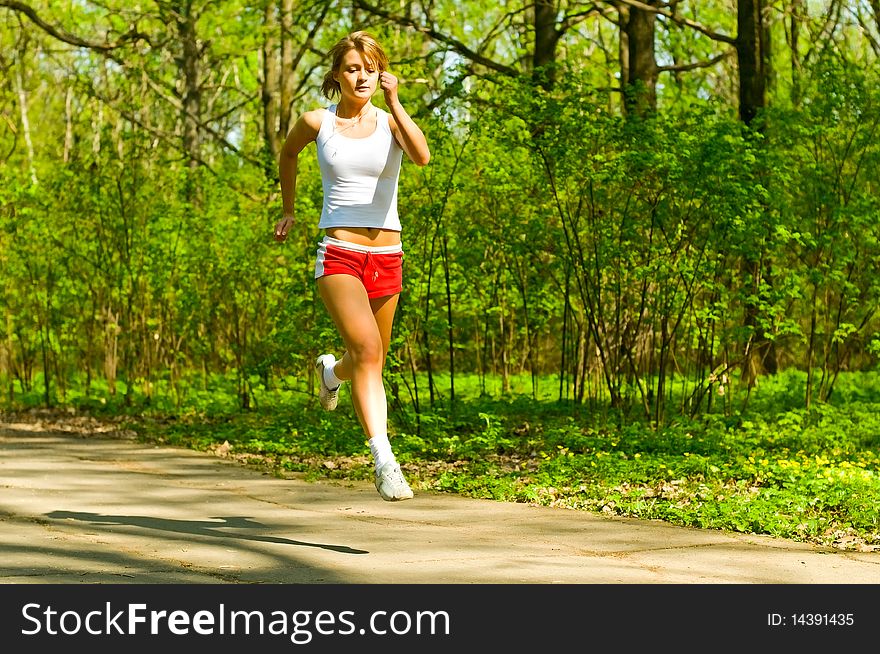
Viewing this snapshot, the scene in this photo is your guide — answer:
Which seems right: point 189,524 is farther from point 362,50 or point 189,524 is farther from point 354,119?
point 362,50

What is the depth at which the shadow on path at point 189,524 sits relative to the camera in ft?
19.5

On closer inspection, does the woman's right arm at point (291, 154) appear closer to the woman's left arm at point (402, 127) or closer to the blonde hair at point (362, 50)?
the blonde hair at point (362, 50)

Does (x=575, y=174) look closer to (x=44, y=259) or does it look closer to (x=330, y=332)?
(x=330, y=332)

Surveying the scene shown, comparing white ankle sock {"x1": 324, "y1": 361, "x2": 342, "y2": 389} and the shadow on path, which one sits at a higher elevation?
white ankle sock {"x1": 324, "y1": 361, "x2": 342, "y2": 389}

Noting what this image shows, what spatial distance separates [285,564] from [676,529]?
2.19m

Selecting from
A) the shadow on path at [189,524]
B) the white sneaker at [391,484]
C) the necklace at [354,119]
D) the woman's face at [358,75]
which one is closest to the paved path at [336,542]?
the shadow on path at [189,524]

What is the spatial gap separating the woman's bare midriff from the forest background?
7.33ft

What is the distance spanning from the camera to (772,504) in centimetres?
691

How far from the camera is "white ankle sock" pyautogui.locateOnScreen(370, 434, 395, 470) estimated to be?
18.7 feet

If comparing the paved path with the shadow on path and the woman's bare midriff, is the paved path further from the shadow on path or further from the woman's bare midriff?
the woman's bare midriff

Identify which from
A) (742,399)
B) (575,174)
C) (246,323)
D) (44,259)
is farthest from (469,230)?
(44,259)

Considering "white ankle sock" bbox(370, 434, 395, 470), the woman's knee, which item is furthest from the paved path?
the woman's knee

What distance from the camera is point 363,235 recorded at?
5871 millimetres

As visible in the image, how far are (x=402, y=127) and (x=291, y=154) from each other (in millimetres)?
647
